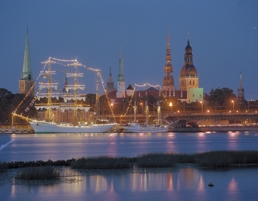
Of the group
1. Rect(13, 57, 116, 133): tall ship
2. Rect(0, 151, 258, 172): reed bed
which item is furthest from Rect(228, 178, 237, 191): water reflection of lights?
Rect(13, 57, 116, 133): tall ship

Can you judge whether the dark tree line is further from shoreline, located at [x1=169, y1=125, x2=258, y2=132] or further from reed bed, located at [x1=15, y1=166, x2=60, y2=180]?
reed bed, located at [x1=15, y1=166, x2=60, y2=180]

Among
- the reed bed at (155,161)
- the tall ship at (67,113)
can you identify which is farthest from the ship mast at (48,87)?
the reed bed at (155,161)

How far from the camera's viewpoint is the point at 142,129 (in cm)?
15338

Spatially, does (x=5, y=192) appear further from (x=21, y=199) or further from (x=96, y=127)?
(x=96, y=127)

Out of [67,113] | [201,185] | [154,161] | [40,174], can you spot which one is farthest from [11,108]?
[201,185]

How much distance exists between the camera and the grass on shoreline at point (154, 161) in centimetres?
4422

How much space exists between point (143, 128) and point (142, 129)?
3.03 ft

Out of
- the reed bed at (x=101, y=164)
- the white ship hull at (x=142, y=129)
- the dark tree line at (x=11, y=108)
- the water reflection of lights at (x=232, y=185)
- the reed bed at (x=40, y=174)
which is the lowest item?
the water reflection of lights at (x=232, y=185)

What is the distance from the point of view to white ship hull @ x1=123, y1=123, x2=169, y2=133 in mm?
152750

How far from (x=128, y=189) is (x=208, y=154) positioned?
44.4 feet

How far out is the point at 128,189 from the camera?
1438 inches

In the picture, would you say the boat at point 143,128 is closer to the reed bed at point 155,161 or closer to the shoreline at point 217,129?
the shoreline at point 217,129

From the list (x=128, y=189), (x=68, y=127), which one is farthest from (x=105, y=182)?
(x=68, y=127)

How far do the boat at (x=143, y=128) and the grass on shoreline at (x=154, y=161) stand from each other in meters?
104
